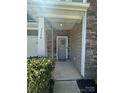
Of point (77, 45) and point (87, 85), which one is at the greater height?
point (77, 45)

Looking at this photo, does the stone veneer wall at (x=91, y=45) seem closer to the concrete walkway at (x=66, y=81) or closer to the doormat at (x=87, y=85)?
the doormat at (x=87, y=85)

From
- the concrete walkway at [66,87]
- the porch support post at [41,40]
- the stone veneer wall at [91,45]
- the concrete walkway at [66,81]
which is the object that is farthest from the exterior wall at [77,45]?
the porch support post at [41,40]

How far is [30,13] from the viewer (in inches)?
365

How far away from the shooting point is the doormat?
7.38 m

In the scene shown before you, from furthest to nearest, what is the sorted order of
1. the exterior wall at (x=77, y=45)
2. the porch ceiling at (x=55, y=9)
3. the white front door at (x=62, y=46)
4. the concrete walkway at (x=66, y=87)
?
the white front door at (x=62, y=46), the exterior wall at (x=77, y=45), the porch ceiling at (x=55, y=9), the concrete walkway at (x=66, y=87)

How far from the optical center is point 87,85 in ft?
26.2

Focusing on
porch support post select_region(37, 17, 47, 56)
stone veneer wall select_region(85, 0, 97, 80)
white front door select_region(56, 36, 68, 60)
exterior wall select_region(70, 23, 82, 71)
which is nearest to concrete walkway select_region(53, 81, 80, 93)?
stone veneer wall select_region(85, 0, 97, 80)

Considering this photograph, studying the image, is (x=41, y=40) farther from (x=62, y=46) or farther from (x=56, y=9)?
(x=62, y=46)

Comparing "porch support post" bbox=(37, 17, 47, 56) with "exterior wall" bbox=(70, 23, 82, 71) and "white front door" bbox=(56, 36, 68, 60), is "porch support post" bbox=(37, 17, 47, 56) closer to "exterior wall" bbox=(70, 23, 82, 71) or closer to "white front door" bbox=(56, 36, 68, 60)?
"exterior wall" bbox=(70, 23, 82, 71)

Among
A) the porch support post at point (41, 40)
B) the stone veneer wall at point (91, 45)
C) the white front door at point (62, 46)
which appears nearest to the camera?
the stone veneer wall at point (91, 45)

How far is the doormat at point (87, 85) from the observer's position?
7.38 metres

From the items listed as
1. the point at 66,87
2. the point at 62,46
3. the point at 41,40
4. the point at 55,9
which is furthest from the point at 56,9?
the point at 62,46
